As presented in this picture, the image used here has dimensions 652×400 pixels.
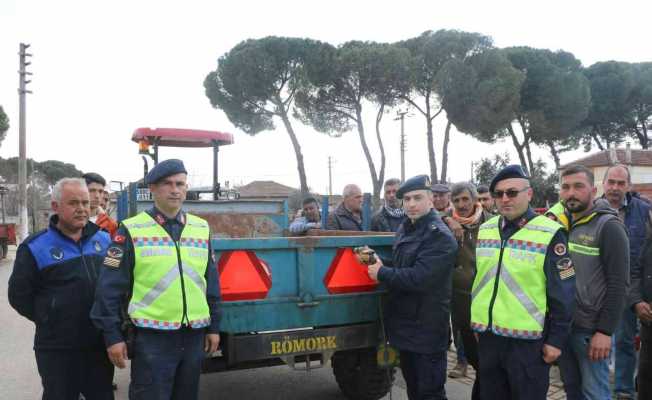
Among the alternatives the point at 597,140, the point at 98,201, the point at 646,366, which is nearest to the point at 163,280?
the point at 98,201

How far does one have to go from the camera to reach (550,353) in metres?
2.68

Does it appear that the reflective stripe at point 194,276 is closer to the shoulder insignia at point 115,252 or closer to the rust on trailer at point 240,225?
the shoulder insignia at point 115,252

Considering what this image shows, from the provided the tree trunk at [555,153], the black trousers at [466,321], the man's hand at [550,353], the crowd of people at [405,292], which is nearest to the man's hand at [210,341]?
the crowd of people at [405,292]

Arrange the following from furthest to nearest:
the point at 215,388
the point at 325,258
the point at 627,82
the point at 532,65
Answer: the point at 627,82
the point at 532,65
the point at 215,388
the point at 325,258

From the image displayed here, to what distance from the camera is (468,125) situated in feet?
83.1

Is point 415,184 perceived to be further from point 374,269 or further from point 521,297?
point 521,297

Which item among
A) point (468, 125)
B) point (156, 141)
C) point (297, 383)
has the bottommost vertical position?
point (297, 383)

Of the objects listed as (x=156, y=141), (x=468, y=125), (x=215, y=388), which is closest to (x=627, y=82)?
(x=468, y=125)

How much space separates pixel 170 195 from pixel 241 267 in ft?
2.40

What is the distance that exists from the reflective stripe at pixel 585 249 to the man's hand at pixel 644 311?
757 mm

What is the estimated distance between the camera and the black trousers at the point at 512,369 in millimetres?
2713

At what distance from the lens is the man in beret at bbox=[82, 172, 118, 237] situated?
15.6ft

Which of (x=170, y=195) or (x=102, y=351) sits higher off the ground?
(x=170, y=195)

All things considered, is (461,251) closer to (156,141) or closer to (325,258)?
(325,258)
